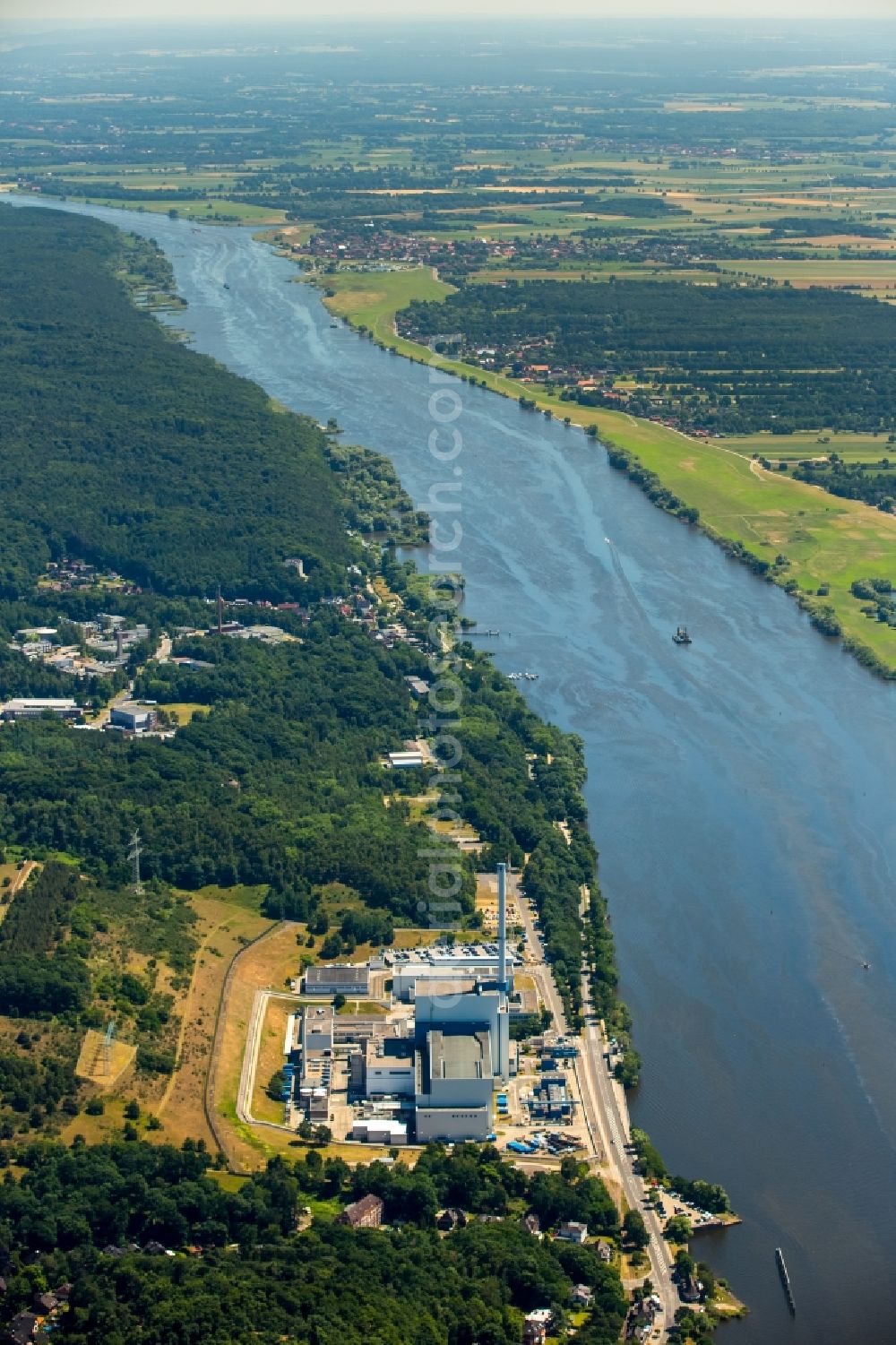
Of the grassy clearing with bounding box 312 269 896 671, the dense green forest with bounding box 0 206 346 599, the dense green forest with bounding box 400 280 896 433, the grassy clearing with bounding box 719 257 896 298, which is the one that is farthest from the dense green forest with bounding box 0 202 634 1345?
the grassy clearing with bounding box 719 257 896 298

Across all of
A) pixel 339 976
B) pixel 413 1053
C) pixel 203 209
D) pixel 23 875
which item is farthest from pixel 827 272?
pixel 413 1053

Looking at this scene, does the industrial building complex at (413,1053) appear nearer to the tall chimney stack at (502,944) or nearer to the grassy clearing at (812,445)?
the tall chimney stack at (502,944)

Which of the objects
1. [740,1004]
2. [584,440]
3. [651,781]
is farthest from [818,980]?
[584,440]

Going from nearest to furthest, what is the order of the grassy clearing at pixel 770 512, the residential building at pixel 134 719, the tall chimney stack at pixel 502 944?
the tall chimney stack at pixel 502 944 → the residential building at pixel 134 719 → the grassy clearing at pixel 770 512

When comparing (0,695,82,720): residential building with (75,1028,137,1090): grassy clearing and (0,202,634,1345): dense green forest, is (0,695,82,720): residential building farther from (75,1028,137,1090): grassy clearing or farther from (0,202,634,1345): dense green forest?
(75,1028,137,1090): grassy clearing

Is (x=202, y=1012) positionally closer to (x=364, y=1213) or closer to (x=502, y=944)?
(x=502, y=944)

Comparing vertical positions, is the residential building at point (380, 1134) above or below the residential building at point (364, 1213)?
below

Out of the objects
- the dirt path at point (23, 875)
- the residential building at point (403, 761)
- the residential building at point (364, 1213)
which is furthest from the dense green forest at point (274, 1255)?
the residential building at point (403, 761)
